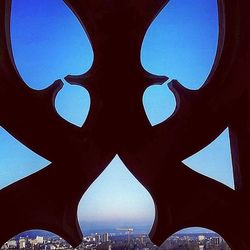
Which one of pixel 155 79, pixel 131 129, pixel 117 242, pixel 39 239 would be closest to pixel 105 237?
pixel 117 242

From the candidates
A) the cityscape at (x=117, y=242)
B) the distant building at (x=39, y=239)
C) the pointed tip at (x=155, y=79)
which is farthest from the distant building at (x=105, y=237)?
the pointed tip at (x=155, y=79)

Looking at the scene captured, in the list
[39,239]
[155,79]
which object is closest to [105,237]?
[39,239]

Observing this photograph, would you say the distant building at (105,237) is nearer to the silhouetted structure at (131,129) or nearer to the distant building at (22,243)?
the silhouetted structure at (131,129)

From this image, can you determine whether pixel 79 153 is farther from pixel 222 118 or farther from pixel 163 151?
pixel 222 118

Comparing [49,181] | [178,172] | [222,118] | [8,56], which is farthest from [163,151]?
[8,56]

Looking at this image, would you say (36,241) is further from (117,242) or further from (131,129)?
(131,129)

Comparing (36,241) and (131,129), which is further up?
(131,129)
